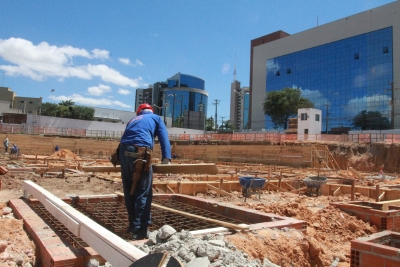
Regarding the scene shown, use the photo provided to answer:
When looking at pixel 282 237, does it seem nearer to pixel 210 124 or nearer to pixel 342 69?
pixel 342 69

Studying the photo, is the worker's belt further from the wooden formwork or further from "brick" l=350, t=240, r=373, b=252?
the wooden formwork

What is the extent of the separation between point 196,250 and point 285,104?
51.9 meters

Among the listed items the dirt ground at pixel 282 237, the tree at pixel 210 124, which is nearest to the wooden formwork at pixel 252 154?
the dirt ground at pixel 282 237

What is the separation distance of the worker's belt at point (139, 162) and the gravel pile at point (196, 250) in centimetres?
64

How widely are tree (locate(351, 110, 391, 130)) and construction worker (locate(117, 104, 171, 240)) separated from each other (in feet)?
177

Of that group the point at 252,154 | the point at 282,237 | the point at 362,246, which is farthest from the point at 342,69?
the point at 282,237

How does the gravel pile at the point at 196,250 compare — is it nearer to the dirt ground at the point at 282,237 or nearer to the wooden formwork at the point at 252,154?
the dirt ground at the point at 282,237

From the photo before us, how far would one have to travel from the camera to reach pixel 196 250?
7.84 ft

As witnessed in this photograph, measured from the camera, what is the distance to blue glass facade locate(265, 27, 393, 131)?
49.9 metres

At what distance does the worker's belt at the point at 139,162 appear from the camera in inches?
124

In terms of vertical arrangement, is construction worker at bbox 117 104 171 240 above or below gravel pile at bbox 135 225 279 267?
above

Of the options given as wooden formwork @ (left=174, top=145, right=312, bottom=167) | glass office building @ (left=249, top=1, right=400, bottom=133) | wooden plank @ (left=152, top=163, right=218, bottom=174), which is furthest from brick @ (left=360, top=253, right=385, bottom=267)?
glass office building @ (left=249, top=1, right=400, bottom=133)

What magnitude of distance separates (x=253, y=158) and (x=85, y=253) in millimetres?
29728

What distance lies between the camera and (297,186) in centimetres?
1188
